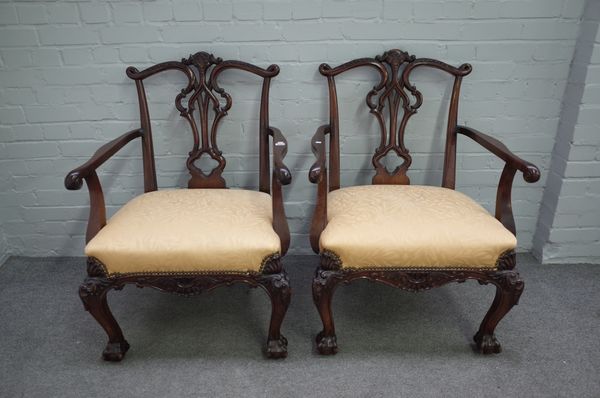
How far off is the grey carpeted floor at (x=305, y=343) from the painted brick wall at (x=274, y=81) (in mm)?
470

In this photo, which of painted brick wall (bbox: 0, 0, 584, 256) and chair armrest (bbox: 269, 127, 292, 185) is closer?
chair armrest (bbox: 269, 127, 292, 185)

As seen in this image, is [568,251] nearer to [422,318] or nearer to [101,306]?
[422,318]

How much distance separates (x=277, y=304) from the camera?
1428 mm

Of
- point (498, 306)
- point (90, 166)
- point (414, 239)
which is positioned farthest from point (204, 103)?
point (498, 306)

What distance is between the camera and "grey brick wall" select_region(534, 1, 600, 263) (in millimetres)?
1753

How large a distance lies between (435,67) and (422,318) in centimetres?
99

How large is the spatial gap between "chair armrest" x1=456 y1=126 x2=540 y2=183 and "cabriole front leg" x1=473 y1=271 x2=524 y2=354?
31cm

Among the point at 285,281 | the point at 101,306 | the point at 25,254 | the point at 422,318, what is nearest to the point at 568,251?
the point at 422,318

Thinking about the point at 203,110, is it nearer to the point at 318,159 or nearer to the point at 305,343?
the point at 318,159

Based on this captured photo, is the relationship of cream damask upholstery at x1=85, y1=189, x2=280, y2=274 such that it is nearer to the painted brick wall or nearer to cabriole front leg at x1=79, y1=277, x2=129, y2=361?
cabriole front leg at x1=79, y1=277, x2=129, y2=361

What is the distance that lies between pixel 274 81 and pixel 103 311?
109cm

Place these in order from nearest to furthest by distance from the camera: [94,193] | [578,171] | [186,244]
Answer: [186,244]
[94,193]
[578,171]

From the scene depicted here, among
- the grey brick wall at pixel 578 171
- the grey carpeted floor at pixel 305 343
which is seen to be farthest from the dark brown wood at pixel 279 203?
the grey brick wall at pixel 578 171

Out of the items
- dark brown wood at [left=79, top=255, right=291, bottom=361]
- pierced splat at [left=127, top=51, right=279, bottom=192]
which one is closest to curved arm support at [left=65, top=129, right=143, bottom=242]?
dark brown wood at [left=79, top=255, right=291, bottom=361]
